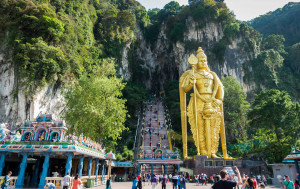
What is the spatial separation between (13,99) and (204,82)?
46.1 feet

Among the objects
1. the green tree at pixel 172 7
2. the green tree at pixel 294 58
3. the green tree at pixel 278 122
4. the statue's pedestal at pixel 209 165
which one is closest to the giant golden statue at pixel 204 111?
the statue's pedestal at pixel 209 165

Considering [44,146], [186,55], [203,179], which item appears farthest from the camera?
[186,55]

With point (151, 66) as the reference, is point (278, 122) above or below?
below

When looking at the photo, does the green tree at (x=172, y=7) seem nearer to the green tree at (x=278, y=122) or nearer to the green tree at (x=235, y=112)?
the green tree at (x=235, y=112)

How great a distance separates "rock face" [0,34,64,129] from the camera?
49.8ft

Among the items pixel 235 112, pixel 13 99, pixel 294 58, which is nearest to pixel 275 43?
pixel 294 58

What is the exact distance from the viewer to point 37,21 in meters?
17.1

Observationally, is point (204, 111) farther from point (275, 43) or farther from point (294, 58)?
point (275, 43)

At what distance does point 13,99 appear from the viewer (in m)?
15.4

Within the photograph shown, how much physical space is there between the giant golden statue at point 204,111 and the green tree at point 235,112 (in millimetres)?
9048

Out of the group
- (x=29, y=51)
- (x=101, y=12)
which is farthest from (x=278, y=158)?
(x=101, y=12)

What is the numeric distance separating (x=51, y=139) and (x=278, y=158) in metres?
15.7

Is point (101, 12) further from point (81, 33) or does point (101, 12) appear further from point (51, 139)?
point (51, 139)

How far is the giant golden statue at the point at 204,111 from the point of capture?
14945 millimetres
